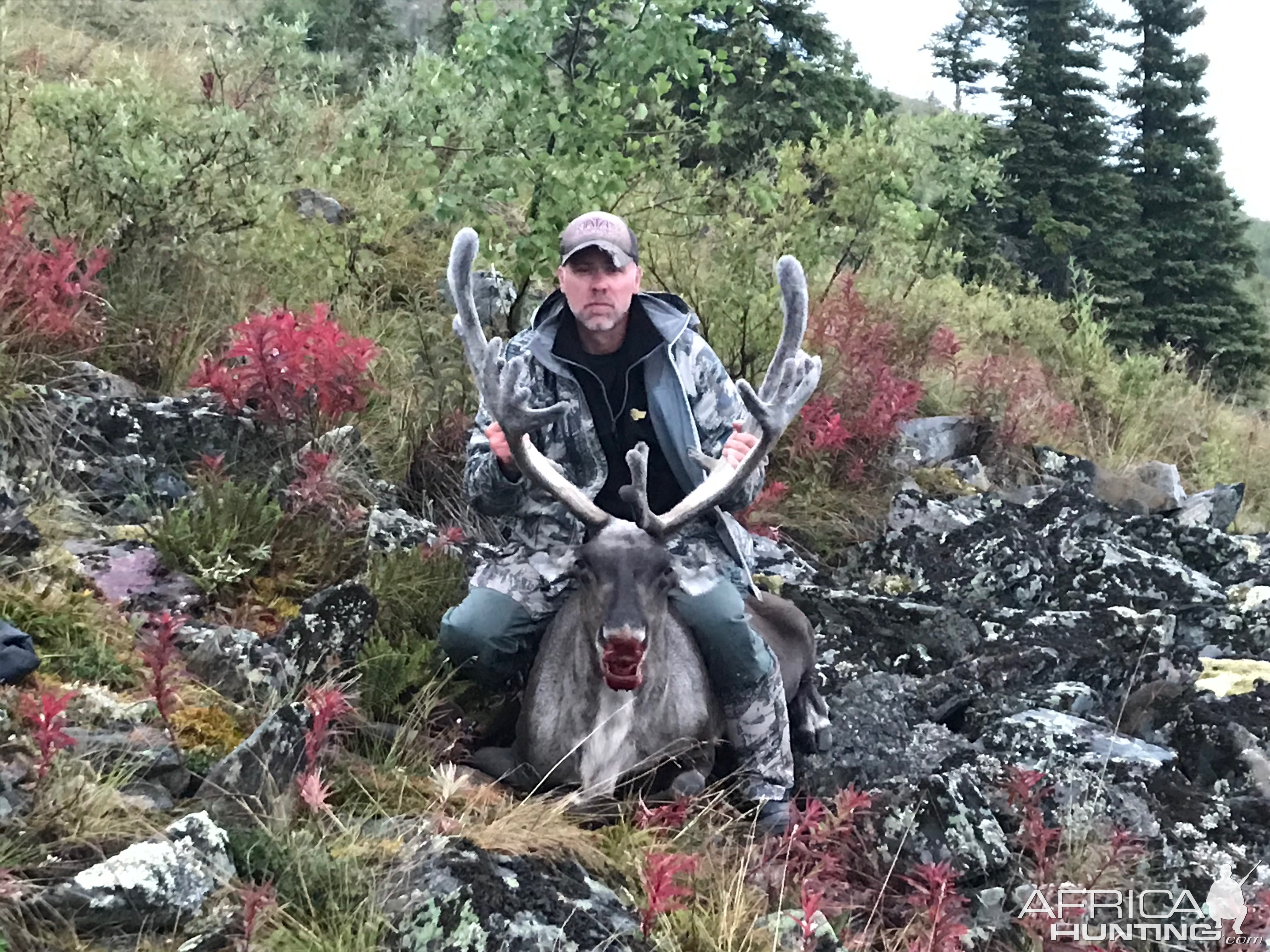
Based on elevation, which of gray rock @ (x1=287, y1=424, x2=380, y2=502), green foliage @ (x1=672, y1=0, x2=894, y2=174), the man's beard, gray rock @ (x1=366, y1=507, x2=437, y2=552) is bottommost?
gray rock @ (x1=366, y1=507, x2=437, y2=552)

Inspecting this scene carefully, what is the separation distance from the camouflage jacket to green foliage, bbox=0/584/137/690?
1.25m

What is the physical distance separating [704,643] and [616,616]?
61 cm

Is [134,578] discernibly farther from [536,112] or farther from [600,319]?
[536,112]

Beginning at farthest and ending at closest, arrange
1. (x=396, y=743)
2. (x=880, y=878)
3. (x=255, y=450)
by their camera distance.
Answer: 1. (x=255, y=450)
2. (x=396, y=743)
3. (x=880, y=878)

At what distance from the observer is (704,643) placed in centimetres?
420

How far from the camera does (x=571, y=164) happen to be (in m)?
5.98

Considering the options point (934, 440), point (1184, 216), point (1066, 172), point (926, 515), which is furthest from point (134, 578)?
point (1184, 216)

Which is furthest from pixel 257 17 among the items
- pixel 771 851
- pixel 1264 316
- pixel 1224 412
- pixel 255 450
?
pixel 1264 316

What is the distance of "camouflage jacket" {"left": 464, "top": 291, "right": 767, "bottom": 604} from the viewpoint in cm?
425

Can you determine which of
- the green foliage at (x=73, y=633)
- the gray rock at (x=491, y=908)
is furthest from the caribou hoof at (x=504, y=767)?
the green foliage at (x=73, y=633)

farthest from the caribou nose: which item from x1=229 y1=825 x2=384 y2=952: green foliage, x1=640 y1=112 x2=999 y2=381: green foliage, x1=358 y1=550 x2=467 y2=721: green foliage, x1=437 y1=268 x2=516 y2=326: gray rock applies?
x1=640 y1=112 x2=999 y2=381: green foliage

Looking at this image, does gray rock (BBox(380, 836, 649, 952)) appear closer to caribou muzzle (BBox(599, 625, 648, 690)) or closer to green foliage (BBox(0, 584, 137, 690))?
caribou muzzle (BBox(599, 625, 648, 690))

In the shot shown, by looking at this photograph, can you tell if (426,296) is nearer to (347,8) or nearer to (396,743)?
(396,743)

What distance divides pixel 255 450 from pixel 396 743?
205cm
